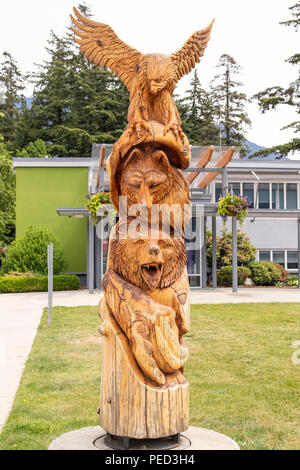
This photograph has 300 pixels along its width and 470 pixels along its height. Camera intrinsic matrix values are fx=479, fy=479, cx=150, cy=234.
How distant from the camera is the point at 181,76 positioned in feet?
11.4

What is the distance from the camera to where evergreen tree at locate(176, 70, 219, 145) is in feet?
122

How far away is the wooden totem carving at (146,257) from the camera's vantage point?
3.15m

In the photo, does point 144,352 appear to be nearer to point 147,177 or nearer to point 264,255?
point 147,177

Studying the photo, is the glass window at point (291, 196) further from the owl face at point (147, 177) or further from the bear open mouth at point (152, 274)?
the bear open mouth at point (152, 274)

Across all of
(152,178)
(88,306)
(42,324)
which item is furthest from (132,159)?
(88,306)

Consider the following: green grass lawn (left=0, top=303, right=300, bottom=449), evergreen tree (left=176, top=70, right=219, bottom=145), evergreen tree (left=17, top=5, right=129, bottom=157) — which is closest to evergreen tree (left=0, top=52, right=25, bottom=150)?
evergreen tree (left=17, top=5, right=129, bottom=157)

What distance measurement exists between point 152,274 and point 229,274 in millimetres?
18967

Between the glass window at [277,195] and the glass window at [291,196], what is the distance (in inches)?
12.8

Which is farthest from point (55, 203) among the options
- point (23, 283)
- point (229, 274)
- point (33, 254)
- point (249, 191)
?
point (249, 191)

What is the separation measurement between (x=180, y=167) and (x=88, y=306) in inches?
432

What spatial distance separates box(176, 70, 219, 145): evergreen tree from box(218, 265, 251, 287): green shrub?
55.9ft

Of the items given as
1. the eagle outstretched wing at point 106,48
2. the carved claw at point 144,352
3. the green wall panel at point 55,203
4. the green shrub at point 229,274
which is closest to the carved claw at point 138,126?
the eagle outstretched wing at point 106,48

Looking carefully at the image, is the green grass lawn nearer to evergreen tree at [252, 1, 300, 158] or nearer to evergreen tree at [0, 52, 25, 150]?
evergreen tree at [252, 1, 300, 158]

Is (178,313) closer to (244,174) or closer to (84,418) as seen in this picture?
(84,418)
